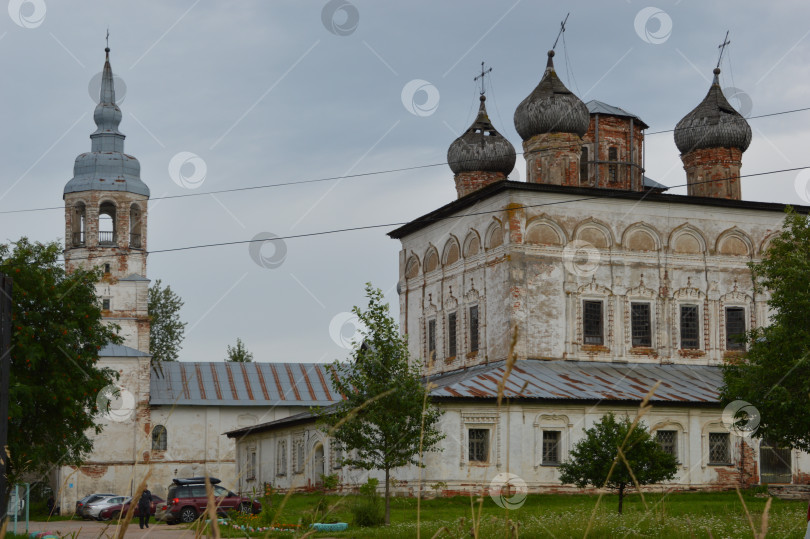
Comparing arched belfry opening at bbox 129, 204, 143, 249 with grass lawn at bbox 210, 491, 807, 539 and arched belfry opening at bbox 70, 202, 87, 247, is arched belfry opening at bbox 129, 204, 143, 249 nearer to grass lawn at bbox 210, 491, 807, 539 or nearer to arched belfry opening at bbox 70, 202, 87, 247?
arched belfry opening at bbox 70, 202, 87, 247

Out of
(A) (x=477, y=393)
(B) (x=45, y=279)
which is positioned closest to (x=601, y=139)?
(A) (x=477, y=393)

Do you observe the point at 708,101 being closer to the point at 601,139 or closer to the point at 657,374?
the point at 601,139

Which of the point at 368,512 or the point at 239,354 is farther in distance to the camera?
the point at 239,354

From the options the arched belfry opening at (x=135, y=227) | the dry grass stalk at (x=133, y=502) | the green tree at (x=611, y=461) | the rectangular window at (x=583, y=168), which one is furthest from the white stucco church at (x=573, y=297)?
the dry grass stalk at (x=133, y=502)

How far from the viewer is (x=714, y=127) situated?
39.3 m

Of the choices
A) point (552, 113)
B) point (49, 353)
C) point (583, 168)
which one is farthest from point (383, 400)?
point (583, 168)

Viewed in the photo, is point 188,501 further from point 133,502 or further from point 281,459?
point 133,502

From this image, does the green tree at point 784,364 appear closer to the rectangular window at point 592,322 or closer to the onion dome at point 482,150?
the rectangular window at point 592,322

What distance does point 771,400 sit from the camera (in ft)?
71.9

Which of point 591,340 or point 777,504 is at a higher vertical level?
point 591,340

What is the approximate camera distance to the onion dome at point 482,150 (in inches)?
1591

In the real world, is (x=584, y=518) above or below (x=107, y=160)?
below

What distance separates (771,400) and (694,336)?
1471cm

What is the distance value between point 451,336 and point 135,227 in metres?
21.6
